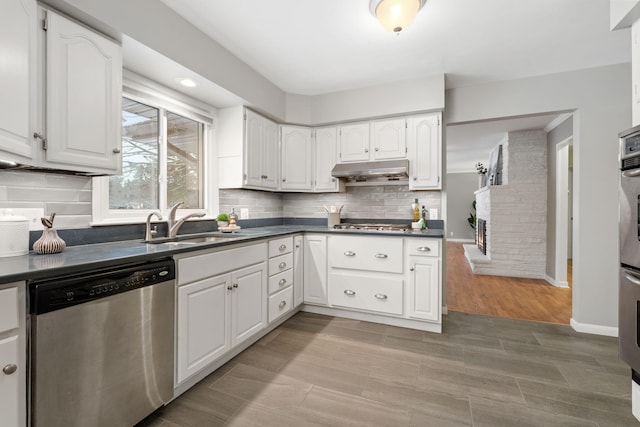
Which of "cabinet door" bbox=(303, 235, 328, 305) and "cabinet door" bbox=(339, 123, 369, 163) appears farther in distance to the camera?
"cabinet door" bbox=(339, 123, 369, 163)

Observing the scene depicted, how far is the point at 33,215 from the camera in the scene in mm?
1609

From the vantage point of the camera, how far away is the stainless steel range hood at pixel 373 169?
302 cm

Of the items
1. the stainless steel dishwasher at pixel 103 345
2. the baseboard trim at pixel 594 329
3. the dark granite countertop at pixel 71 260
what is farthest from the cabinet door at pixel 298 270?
the baseboard trim at pixel 594 329

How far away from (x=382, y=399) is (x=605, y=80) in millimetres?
3511

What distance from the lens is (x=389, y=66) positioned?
2.81m

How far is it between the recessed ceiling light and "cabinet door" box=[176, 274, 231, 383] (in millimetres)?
1615

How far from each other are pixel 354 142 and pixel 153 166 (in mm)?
2120

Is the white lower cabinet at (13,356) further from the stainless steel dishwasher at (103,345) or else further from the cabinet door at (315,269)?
the cabinet door at (315,269)

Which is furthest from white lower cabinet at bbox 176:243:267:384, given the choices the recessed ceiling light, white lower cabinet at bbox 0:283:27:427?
the recessed ceiling light

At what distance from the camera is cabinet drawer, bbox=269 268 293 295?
2617mm

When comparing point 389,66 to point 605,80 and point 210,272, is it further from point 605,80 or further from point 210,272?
point 210,272

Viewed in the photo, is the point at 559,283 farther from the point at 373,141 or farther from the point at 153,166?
the point at 153,166

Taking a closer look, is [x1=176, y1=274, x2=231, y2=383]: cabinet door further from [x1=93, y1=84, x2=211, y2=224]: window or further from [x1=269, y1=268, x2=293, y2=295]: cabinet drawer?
[x1=93, y1=84, x2=211, y2=224]: window

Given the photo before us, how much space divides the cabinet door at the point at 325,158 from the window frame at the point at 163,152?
1228mm
